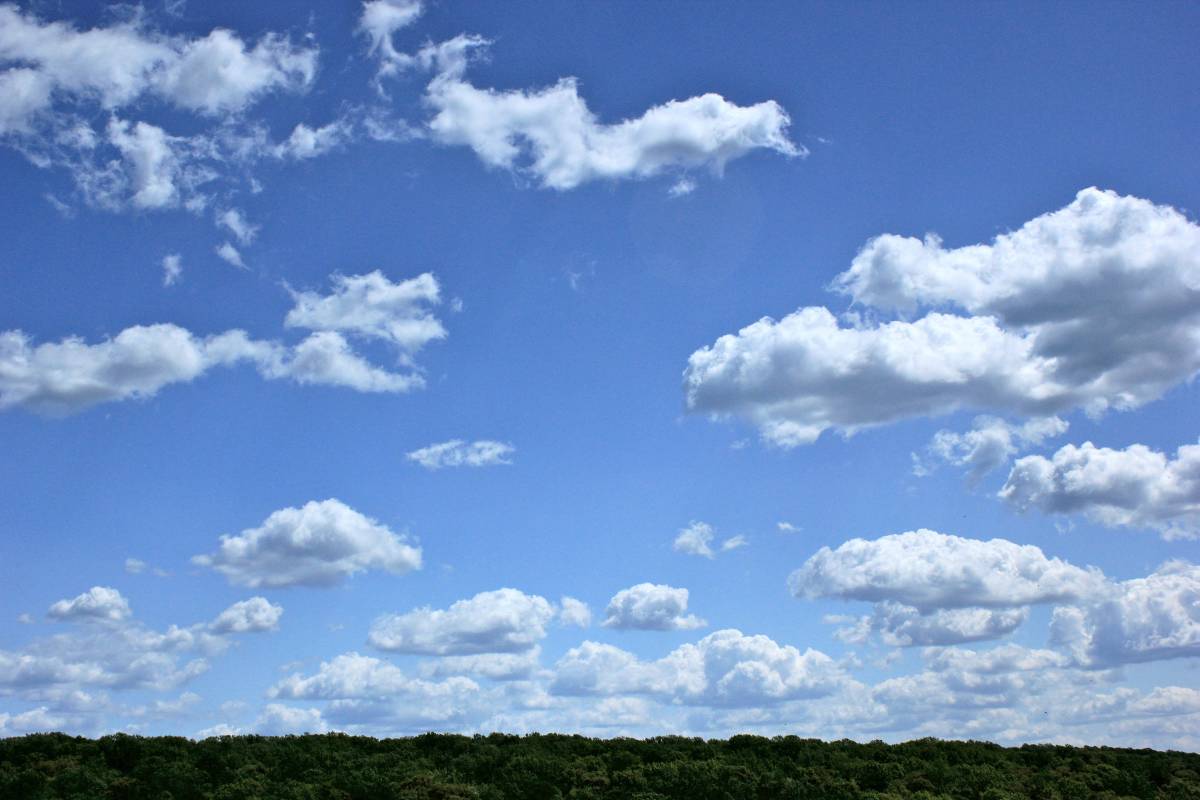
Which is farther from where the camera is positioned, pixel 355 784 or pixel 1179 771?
pixel 1179 771

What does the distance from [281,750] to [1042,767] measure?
2726 centimetres

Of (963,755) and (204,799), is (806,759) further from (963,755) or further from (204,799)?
(204,799)

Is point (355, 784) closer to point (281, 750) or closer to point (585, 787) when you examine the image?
point (281, 750)

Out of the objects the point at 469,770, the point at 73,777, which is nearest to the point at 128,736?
the point at 73,777

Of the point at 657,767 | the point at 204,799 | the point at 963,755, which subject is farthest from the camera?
the point at 963,755

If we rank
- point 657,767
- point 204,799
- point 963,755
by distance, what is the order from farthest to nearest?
1. point 963,755
2. point 657,767
3. point 204,799

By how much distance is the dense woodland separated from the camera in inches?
1225

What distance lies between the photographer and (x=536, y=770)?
109 feet

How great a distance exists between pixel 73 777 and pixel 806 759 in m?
Result: 23.4

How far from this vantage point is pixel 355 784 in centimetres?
3123

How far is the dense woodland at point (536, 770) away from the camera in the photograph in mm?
31125

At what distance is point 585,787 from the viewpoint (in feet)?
105

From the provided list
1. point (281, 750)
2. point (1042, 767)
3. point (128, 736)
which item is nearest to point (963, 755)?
point (1042, 767)

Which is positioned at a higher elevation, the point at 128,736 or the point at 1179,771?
the point at 128,736
